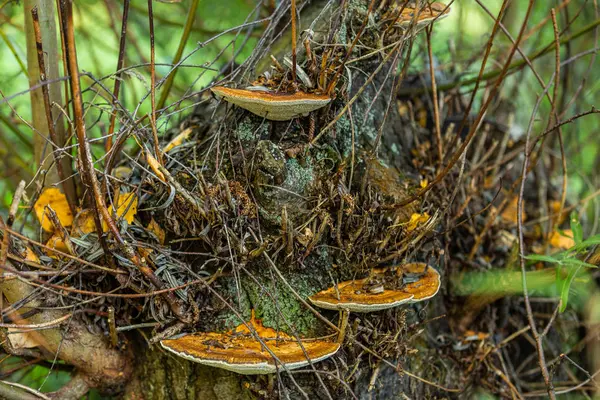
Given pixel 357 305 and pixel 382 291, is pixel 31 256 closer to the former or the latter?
pixel 357 305

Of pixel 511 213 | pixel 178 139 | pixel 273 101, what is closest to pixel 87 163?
pixel 273 101

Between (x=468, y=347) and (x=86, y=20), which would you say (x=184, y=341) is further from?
(x=86, y=20)

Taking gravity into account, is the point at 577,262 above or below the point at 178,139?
below

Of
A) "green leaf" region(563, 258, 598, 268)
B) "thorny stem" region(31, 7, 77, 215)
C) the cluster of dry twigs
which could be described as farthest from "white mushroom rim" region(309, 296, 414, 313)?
"thorny stem" region(31, 7, 77, 215)

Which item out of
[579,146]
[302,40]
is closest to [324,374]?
[302,40]

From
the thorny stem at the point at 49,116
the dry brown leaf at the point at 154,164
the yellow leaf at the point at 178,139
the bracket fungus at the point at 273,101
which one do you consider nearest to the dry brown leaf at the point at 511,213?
the bracket fungus at the point at 273,101

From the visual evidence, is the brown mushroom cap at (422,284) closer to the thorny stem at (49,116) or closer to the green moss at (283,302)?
the green moss at (283,302)

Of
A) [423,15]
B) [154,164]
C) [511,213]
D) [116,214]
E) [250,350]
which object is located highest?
[423,15]

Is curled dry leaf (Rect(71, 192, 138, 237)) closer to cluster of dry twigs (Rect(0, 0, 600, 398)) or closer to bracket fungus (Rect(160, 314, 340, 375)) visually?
cluster of dry twigs (Rect(0, 0, 600, 398))
